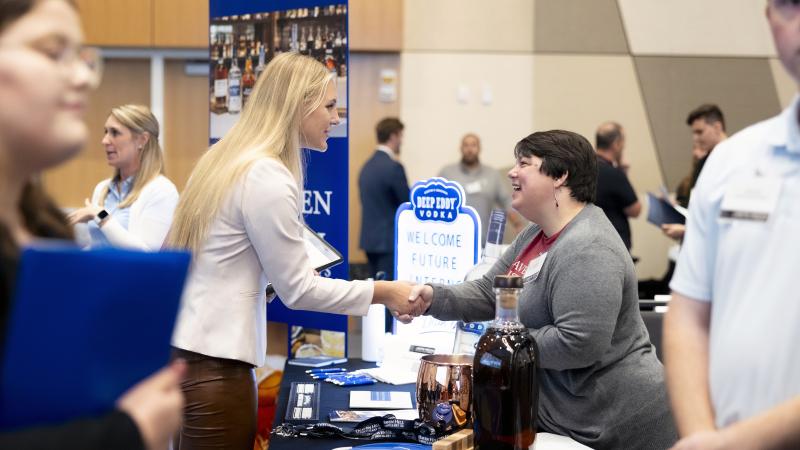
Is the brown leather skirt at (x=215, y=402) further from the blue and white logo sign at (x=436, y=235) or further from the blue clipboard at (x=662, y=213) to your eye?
the blue clipboard at (x=662, y=213)

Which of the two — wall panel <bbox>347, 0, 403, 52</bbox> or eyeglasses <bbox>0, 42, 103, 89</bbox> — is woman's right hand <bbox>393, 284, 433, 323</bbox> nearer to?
eyeglasses <bbox>0, 42, 103, 89</bbox>

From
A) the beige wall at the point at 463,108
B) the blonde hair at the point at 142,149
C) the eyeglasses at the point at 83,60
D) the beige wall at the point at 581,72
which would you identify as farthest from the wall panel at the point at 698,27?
the eyeglasses at the point at 83,60

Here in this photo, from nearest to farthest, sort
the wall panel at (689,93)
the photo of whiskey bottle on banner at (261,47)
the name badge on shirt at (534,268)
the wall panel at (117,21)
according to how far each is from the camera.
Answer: the name badge on shirt at (534,268) → the photo of whiskey bottle on banner at (261,47) → the wall panel at (117,21) → the wall panel at (689,93)

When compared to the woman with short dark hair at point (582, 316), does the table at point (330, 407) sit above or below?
below

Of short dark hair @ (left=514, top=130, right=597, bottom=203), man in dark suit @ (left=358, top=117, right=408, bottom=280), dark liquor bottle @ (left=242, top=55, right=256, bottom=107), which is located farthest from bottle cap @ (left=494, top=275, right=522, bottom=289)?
man in dark suit @ (left=358, top=117, right=408, bottom=280)

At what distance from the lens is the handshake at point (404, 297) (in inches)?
96.9

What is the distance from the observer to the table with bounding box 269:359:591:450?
2035mm

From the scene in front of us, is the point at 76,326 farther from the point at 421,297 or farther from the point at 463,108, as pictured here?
the point at 463,108

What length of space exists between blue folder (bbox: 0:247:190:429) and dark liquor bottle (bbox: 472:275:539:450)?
0.88 m

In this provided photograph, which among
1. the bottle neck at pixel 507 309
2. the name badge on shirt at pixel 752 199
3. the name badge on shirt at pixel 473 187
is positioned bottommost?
the bottle neck at pixel 507 309

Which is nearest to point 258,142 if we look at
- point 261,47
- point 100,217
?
point 100,217

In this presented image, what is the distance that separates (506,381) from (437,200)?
1.37 m

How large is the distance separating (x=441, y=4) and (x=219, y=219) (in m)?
5.95

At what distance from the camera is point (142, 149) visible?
381 cm
